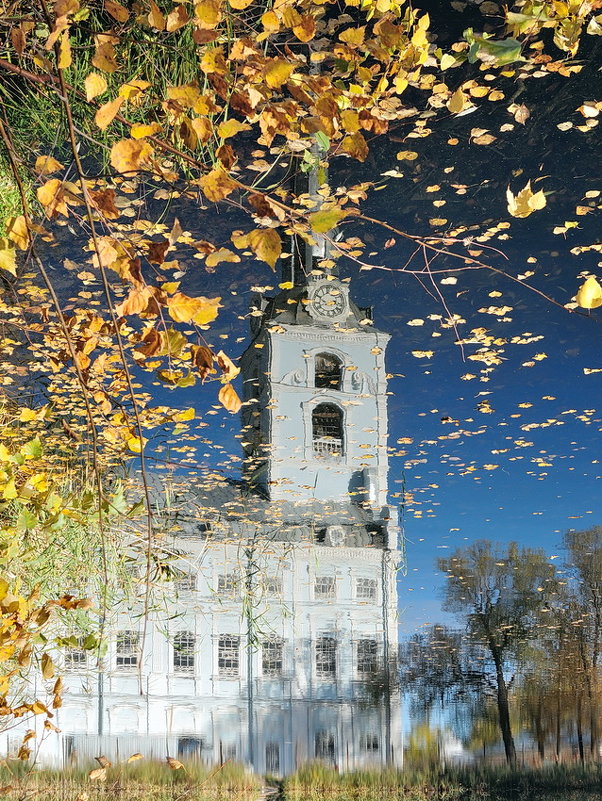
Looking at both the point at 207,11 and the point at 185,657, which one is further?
the point at 185,657

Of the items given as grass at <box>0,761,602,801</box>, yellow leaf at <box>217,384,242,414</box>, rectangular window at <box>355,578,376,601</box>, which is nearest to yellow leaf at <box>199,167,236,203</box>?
yellow leaf at <box>217,384,242,414</box>

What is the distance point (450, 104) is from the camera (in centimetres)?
141

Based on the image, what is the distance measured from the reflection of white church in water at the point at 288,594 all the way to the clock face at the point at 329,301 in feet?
0.08

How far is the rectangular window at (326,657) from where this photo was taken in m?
10.2

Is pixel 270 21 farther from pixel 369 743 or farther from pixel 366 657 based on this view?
pixel 366 657

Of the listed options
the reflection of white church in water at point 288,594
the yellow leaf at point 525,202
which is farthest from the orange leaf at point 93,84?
the reflection of white church in water at point 288,594

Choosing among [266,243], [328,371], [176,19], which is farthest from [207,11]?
[328,371]

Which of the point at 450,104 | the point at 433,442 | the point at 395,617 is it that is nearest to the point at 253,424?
the point at 433,442

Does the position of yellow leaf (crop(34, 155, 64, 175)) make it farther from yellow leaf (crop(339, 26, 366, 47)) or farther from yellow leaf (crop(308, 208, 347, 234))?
yellow leaf (crop(339, 26, 366, 47))

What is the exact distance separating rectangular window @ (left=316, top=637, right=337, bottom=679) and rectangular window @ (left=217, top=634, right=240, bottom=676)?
1.15 metres

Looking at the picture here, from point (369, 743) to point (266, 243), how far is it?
9.59 meters

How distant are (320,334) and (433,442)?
8.49ft

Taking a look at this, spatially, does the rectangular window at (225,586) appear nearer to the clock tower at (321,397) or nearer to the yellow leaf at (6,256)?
the clock tower at (321,397)

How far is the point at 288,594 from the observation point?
35.1 feet
